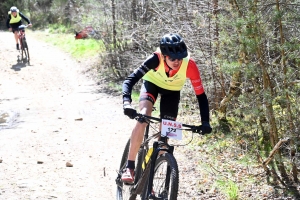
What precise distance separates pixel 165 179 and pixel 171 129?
478 millimetres

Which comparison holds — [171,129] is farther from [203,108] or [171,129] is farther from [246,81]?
[246,81]

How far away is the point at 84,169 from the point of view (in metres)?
7.48

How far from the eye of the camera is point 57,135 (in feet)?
31.1

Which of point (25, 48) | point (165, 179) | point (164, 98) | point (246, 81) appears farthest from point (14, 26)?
point (165, 179)

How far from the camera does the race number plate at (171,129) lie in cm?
466

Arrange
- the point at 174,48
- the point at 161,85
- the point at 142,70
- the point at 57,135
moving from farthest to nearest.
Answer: the point at 57,135 → the point at 161,85 → the point at 142,70 → the point at 174,48

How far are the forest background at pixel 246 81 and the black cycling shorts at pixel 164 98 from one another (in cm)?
98

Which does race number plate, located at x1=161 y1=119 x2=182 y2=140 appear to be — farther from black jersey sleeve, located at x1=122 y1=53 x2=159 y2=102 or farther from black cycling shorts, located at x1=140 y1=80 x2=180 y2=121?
black jersey sleeve, located at x1=122 y1=53 x2=159 y2=102

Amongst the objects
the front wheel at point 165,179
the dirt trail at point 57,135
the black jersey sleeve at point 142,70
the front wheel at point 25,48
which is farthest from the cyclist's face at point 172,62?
the front wheel at point 25,48

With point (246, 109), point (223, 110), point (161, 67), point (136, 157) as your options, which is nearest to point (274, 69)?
point (246, 109)

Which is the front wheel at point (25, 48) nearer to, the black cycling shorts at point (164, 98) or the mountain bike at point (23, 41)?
the mountain bike at point (23, 41)

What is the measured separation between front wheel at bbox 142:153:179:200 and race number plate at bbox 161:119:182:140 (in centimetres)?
20

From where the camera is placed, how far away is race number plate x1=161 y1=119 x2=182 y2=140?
4.66 m

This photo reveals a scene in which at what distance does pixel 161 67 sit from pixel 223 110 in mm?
3474
